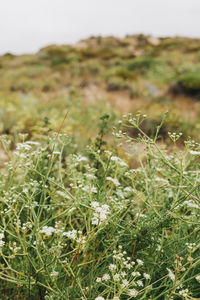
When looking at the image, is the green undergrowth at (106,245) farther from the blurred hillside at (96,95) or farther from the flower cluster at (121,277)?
the blurred hillside at (96,95)

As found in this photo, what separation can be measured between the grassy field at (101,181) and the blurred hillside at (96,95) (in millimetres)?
54

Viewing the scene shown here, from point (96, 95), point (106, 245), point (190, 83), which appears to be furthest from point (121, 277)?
point (190, 83)

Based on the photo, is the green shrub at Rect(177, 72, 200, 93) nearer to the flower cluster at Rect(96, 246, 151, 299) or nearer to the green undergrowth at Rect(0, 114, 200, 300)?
the green undergrowth at Rect(0, 114, 200, 300)

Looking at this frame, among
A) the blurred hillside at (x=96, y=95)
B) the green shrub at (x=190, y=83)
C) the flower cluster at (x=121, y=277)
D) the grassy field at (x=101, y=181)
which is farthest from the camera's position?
the green shrub at (x=190, y=83)

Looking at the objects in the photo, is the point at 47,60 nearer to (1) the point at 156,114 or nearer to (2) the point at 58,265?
(1) the point at 156,114

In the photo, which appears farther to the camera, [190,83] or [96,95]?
[190,83]

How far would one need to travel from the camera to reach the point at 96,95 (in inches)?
365

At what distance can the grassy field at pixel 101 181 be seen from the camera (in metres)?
1.28

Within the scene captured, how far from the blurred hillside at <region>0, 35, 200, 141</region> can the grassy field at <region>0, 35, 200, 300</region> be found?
0.18 ft

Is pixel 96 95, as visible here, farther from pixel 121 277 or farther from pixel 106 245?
pixel 121 277

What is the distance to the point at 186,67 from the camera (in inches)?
522

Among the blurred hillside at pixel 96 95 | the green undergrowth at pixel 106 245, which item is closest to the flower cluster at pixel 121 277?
the green undergrowth at pixel 106 245

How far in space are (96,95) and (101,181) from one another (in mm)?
7780

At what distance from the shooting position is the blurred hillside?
4.92m
